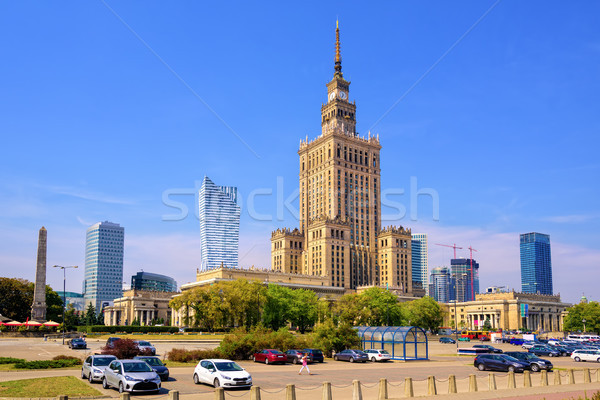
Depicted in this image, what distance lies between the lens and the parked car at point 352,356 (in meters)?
55.6

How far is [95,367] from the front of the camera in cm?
3453

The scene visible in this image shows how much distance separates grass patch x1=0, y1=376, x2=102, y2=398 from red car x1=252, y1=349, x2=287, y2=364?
19658 mm

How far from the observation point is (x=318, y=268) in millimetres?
175375

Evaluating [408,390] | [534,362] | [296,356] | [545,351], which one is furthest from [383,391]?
[545,351]

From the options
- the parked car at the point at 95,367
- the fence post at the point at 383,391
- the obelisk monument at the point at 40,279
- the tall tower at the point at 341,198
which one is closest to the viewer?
the fence post at the point at 383,391

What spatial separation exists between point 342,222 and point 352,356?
121 metres

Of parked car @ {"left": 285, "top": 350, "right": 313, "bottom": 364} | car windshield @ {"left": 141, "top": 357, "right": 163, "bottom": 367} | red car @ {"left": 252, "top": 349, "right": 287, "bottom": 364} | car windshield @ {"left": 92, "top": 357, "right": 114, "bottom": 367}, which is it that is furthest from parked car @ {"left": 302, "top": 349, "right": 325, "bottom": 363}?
car windshield @ {"left": 92, "top": 357, "right": 114, "bottom": 367}

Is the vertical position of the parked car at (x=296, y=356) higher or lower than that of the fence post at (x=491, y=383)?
lower

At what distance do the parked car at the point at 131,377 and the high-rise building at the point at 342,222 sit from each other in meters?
141

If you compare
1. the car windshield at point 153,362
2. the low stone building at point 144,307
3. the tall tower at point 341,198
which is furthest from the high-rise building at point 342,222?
the car windshield at point 153,362

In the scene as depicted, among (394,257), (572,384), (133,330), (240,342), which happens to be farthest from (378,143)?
(572,384)

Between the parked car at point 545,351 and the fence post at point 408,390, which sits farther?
the parked car at point 545,351

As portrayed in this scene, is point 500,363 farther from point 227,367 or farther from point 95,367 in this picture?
point 95,367

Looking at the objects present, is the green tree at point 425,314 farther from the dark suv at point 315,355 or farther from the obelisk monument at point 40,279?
the dark suv at point 315,355
